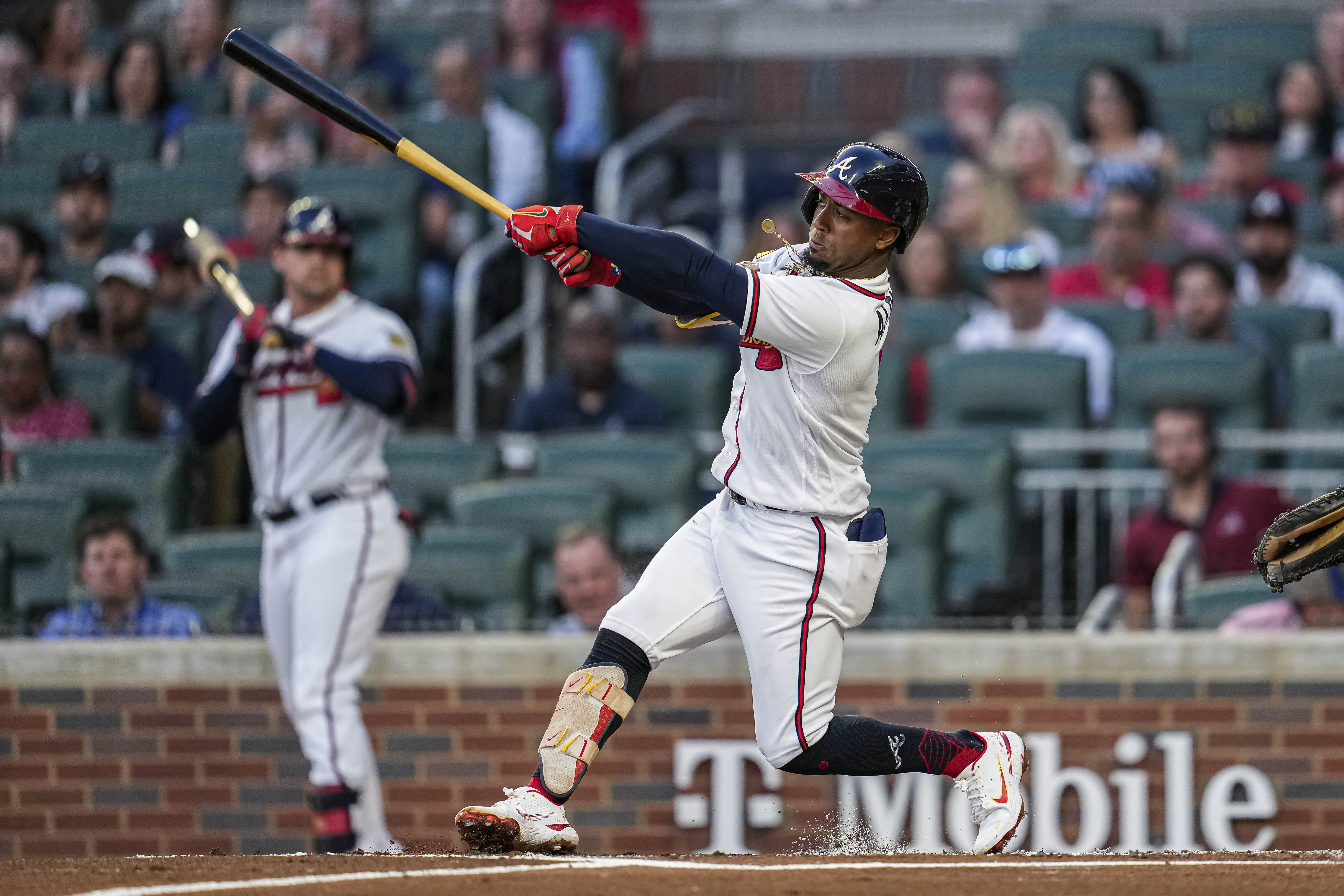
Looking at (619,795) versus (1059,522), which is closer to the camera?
(619,795)

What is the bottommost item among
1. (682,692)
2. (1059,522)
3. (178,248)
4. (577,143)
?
(682,692)

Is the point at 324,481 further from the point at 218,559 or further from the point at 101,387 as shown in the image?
the point at 101,387

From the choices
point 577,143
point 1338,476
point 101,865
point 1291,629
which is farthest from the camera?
point 577,143

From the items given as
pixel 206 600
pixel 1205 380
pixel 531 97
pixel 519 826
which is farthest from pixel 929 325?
pixel 519 826

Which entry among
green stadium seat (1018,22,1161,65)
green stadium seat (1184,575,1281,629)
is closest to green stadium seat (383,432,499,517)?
green stadium seat (1184,575,1281,629)

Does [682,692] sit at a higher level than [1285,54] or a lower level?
lower

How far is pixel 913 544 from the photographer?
6637mm

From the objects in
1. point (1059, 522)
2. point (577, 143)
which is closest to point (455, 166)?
point (577, 143)

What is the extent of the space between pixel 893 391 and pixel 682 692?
5.90ft

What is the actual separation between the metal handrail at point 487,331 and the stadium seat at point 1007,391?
200 centimetres

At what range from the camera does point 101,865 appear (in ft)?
14.1

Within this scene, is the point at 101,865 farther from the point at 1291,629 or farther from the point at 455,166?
the point at 455,166

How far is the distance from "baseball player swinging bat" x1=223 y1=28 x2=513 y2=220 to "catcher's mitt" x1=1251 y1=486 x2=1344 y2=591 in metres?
2.04

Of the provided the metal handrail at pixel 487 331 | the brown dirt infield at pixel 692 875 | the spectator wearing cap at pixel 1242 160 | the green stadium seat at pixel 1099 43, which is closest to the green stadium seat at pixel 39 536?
the metal handrail at pixel 487 331
